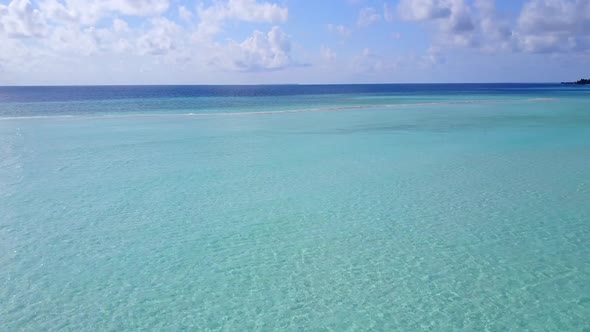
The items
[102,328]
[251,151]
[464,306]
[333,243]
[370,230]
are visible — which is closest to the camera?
[102,328]

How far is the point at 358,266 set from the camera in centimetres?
788

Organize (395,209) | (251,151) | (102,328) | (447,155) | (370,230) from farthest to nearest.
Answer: (251,151)
(447,155)
(395,209)
(370,230)
(102,328)

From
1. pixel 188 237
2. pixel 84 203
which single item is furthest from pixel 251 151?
pixel 188 237

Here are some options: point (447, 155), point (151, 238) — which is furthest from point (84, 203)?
point (447, 155)

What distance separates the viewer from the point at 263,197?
480 inches

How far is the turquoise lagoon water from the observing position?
254 inches

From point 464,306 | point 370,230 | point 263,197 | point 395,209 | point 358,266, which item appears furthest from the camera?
point 263,197

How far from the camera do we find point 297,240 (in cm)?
914

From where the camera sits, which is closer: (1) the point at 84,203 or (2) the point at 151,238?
(2) the point at 151,238

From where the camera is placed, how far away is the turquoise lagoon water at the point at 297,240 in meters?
6.44

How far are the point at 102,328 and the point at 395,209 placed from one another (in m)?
7.11

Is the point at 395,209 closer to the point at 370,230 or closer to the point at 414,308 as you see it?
the point at 370,230

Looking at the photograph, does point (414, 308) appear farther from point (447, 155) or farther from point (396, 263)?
point (447, 155)

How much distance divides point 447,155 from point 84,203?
42.9 feet
